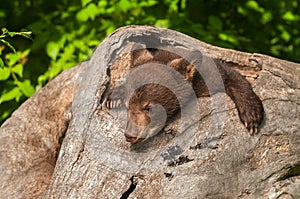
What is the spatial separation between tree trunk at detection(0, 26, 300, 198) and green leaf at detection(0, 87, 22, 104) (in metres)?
0.84

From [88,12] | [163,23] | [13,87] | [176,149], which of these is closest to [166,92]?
[176,149]

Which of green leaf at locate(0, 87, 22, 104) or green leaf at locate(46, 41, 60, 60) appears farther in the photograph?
green leaf at locate(46, 41, 60, 60)

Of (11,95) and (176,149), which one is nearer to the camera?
(176,149)

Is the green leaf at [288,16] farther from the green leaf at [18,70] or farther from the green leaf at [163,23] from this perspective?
the green leaf at [18,70]

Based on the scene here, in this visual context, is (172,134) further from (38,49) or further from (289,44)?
(289,44)

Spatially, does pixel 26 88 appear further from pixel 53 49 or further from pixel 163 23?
pixel 163 23

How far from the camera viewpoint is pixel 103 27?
515cm

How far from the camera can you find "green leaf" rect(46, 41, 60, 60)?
16.8ft

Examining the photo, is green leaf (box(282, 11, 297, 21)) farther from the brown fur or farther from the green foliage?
the green foliage

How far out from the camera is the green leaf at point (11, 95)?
4.76 meters

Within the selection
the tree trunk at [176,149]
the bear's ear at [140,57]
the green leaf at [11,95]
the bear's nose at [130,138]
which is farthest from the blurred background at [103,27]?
the bear's nose at [130,138]

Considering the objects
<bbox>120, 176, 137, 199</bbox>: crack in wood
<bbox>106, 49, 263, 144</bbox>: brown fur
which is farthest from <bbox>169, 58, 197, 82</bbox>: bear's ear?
<bbox>120, 176, 137, 199</bbox>: crack in wood

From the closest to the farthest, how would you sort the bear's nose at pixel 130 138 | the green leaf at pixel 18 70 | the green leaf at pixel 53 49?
the bear's nose at pixel 130 138 < the green leaf at pixel 18 70 < the green leaf at pixel 53 49

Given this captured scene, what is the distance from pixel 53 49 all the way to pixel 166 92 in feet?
5.65
